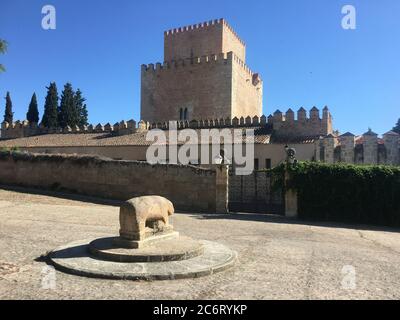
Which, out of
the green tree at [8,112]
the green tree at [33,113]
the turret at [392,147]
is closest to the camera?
the turret at [392,147]

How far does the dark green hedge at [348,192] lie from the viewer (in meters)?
13.9

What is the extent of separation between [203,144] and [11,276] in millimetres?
18789

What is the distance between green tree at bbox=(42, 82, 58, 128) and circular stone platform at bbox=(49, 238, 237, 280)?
37.0 m

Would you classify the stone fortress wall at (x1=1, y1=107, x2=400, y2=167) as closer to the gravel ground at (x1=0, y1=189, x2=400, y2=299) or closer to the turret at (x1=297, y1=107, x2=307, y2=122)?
the turret at (x1=297, y1=107, x2=307, y2=122)

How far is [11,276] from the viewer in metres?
5.28

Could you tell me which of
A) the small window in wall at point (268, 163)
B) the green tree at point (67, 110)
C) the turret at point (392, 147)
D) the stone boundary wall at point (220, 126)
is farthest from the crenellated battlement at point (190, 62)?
the turret at point (392, 147)

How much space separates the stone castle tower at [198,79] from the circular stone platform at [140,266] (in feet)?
92.0

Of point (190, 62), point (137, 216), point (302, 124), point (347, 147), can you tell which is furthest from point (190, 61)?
point (137, 216)

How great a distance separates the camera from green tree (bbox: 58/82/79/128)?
41781 millimetres

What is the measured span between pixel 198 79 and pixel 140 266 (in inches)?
1213

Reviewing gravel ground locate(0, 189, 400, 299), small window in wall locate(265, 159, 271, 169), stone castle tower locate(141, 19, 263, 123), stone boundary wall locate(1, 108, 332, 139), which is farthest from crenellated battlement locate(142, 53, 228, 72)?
gravel ground locate(0, 189, 400, 299)

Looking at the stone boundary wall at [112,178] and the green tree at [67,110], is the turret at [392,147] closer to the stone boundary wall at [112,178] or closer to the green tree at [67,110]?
the stone boundary wall at [112,178]

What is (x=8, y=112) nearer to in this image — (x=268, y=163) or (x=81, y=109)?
(x=81, y=109)

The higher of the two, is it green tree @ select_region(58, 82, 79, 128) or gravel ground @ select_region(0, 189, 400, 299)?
green tree @ select_region(58, 82, 79, 128)
